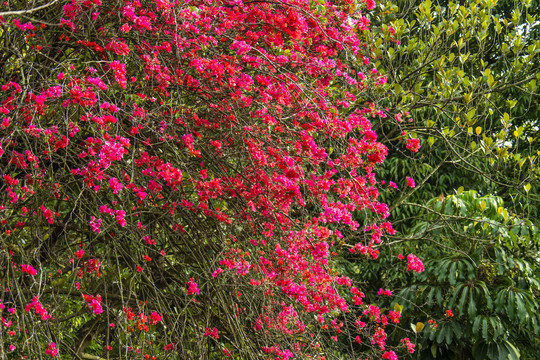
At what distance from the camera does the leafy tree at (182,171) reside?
6.48ft

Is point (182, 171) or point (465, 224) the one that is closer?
point (182, 171)

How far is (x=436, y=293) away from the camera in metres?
4.07

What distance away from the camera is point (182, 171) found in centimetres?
238

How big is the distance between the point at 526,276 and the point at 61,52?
3270 mm

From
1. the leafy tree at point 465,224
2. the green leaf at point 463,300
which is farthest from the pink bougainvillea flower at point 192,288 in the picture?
the green leaf at point 463,300

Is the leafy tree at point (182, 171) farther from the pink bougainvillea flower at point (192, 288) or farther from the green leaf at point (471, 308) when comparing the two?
the green leaf at point (471, 308)

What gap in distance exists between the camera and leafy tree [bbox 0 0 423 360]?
197cm

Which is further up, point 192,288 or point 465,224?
point 192,288

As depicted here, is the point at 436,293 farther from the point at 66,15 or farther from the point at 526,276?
the point at 66,15

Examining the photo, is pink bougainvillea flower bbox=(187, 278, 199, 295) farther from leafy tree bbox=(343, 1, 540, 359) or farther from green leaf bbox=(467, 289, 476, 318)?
green leaf bbox=(467, 289, 476, 318)

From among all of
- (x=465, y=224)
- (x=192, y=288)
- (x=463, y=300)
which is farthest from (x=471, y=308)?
(x=192, y=288)

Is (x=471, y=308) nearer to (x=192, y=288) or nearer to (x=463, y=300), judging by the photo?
(x=463, y=300)

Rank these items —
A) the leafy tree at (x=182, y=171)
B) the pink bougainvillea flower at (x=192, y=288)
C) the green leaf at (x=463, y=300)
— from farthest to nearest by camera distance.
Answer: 1. the green leaf at (x=463, y=300)
2. the pink bougainvillea flower at (x=192, y=288)
3. the leafy tree at (x=182, y=171)

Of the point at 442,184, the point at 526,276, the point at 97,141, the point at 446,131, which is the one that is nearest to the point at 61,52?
the point at 97,141
